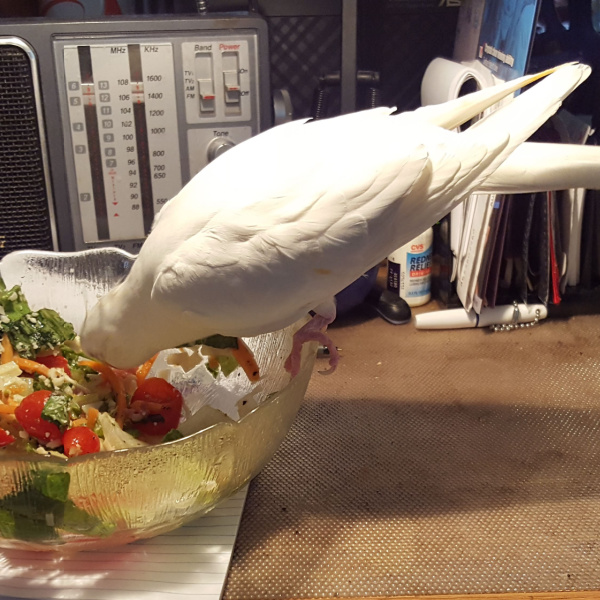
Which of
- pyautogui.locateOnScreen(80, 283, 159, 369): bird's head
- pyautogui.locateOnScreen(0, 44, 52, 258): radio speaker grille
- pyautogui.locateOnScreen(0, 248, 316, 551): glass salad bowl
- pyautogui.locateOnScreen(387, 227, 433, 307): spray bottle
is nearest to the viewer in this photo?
pyautogui.locateOnScreen(0, 248, 316, 551): glass salad bowl

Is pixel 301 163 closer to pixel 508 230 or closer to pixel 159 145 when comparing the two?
pixel 159 145

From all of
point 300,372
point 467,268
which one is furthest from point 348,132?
point 467,268

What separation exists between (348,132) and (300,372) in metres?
0.22

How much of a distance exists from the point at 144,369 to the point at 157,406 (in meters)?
0.08

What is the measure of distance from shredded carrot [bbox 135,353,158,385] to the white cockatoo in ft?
0.39

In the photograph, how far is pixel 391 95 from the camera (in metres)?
1.13

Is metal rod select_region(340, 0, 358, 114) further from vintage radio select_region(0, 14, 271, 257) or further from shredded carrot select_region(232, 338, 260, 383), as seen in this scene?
shredded carrot select_region(232, 338, 260, 383)

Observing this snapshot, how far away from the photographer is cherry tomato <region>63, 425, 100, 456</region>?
54 cm

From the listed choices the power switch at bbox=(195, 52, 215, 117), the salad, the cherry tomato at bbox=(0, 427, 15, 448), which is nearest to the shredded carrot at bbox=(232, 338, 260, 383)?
the salad

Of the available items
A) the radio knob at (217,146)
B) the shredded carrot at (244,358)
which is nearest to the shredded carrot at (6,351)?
the shredded carrot at (244,358)

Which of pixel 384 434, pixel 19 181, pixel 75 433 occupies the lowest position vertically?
pixel 384 434

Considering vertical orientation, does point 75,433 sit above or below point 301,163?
below

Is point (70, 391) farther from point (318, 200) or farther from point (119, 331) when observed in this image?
point (318, 200)

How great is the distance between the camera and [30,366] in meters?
0.63
